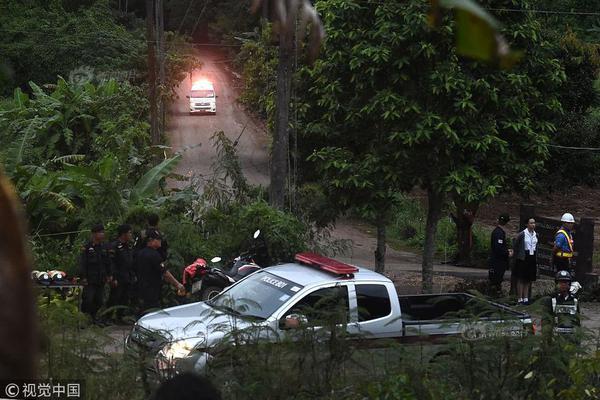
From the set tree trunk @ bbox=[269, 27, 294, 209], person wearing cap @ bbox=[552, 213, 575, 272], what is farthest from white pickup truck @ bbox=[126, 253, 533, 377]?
tree trunk @ bbox=[269, 27, 294, 209]

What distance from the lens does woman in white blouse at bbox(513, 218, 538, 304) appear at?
15.3 meters

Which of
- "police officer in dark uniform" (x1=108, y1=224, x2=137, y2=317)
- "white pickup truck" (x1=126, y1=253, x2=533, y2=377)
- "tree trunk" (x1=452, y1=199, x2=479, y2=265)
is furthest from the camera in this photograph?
"tree trunk" (x1=452, y1=199, x2=479, y2=265)

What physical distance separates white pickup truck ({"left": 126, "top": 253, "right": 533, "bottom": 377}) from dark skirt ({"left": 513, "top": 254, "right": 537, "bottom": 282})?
165 inches

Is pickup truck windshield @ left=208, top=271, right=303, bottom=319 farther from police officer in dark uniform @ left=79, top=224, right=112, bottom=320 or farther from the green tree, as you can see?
the green tree

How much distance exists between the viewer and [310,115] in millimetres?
16047

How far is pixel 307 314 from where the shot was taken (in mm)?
6965

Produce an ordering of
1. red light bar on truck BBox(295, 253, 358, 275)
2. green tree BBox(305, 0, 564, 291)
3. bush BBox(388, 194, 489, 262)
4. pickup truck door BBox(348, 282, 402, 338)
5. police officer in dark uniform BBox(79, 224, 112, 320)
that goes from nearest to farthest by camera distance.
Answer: pickup truck door BBox(348, 282, 402, 338), red light bar on truck BBox(295, 253, 358, 275), police officer in dark uniform BBox(79, 224, 112, 320), green tree BBox(305, 0, 564, 291), bush BBox(388, 194, 489, 262)

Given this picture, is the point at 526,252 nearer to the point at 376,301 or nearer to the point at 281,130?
the point at 281,130

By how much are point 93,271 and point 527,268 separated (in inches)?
292

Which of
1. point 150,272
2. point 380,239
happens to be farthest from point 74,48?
point 150,272

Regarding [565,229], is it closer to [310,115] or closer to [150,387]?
[310,115]

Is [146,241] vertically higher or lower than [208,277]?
higher

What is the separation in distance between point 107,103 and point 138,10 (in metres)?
Result: 30.3

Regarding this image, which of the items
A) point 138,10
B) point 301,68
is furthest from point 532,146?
point 138,10
